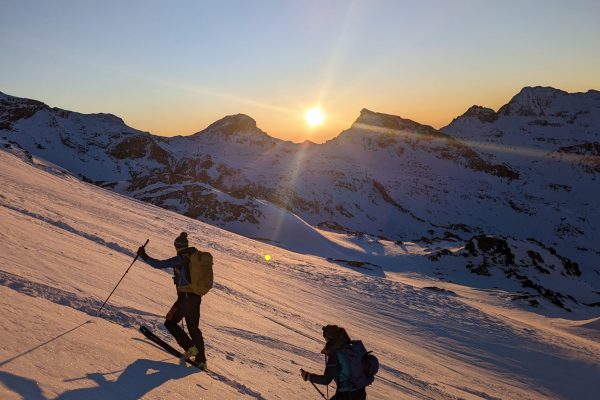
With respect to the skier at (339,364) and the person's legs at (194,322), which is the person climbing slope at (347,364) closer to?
the skier at (339,364)

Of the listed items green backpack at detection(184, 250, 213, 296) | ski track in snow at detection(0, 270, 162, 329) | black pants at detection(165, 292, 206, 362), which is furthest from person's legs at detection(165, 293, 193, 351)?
ski track in snow at detection(0, 270, 162, 329)

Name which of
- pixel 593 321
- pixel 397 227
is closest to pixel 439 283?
pixel 593 321

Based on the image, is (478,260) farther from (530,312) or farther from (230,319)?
(230,319)

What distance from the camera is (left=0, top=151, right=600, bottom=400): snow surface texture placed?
19.8 ft

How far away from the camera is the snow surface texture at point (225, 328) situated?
604 centimetres

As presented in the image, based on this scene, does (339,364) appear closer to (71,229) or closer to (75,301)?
(75,301)

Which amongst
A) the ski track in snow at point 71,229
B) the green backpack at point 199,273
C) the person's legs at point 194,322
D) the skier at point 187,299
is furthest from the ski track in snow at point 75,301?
the ski track in snow at point 71,229

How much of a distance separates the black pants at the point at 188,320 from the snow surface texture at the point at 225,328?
38 cm

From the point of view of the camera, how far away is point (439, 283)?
51.3 m

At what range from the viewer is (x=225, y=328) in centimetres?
1067

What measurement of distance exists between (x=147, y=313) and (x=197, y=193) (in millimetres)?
74614

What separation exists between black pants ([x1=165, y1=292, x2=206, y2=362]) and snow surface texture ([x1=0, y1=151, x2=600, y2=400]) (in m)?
0.38

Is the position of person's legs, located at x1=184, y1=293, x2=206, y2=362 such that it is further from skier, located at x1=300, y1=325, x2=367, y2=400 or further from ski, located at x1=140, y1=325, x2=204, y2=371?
skier, located at x1=300, y1=325, x2=367, y2=400

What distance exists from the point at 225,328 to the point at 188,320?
327 centimetres
